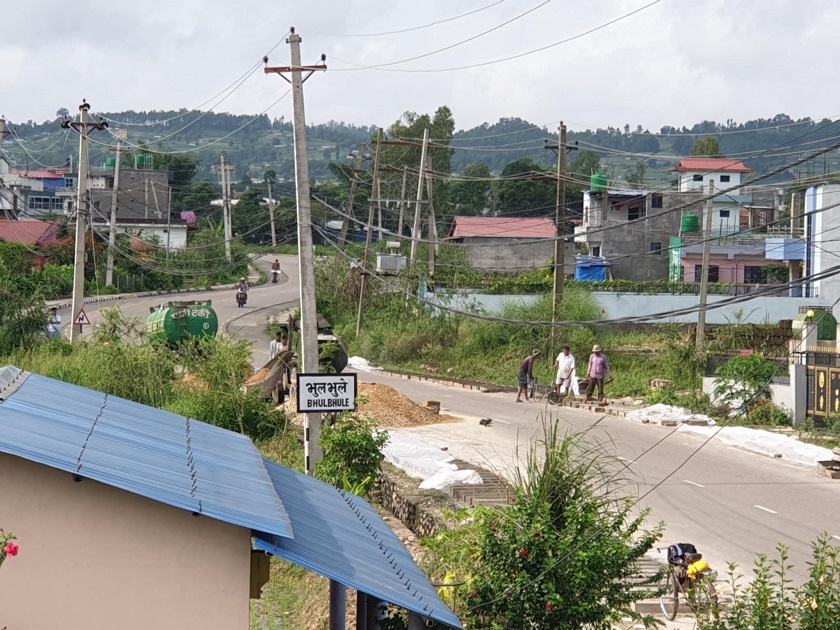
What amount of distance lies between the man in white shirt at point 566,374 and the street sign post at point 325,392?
50.0 feet

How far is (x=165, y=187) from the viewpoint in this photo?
9644 centimetres

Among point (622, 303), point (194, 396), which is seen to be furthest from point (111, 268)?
point (194, 396)

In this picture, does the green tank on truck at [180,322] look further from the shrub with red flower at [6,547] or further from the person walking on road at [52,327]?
the shrub with red flower at [6,547]

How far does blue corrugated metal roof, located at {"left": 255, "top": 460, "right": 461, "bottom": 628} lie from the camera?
709cm

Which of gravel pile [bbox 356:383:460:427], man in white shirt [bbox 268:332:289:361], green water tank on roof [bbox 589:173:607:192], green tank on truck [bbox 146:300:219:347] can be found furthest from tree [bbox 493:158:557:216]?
gravel pile [bbox 356:383:460:427]

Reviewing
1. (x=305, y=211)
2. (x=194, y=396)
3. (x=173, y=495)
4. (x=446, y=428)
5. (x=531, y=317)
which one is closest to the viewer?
(x=173, y=495)

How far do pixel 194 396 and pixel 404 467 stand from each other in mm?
5078

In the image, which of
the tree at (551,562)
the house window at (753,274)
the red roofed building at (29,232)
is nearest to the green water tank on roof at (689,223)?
the house window at (753,274)

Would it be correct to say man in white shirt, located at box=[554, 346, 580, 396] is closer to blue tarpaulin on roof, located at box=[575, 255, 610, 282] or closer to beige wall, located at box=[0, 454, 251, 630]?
beige wall, located at box=[0, 454, 251, 630]

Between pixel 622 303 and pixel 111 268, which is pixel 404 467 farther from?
pixel 111 268

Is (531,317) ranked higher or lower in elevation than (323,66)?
lower

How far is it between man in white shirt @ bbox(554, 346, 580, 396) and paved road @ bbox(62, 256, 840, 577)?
881 millimetres

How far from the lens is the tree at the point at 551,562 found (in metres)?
8.80

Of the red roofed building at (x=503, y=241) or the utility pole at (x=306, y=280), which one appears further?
the red roofed building at (x=503, y=241)
